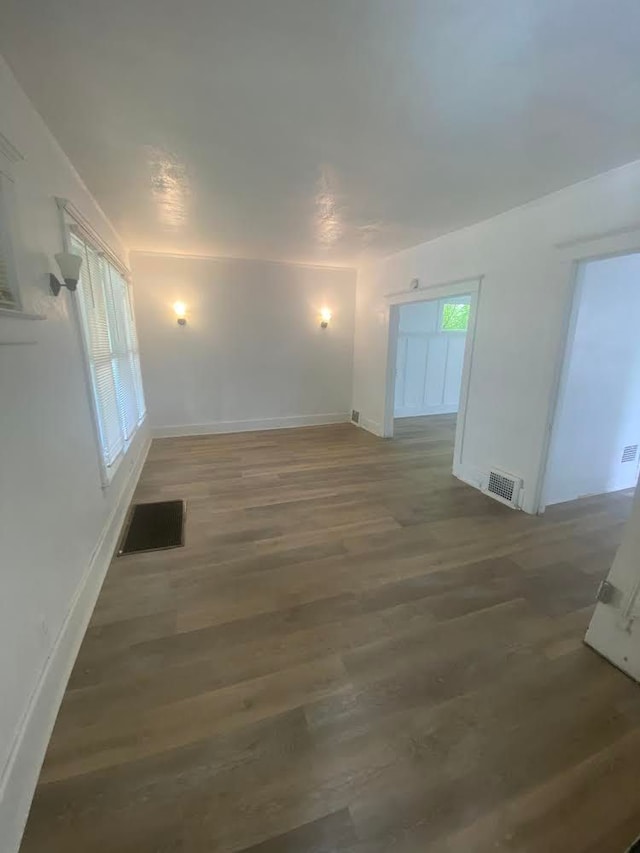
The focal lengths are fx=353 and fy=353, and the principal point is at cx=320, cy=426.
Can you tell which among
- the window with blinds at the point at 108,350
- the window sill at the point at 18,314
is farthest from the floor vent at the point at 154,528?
the window sill at the point at 18,314

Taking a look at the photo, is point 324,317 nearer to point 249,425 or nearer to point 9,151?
point 249,425

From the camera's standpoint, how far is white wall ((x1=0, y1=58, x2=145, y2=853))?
3.89ft

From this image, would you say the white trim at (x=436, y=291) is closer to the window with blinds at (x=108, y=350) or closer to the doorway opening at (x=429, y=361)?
the doorway opening at (x=429, y=361)

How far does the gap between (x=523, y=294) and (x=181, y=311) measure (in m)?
4.19

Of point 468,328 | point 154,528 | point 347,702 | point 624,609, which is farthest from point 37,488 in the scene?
point 468,328

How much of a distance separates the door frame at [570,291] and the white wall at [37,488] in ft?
10.9

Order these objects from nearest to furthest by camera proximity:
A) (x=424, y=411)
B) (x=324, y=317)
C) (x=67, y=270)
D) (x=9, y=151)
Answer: (x=9, y=151) < (x=67, y=270) < (x=324, y=317) < (x=424, y=411)

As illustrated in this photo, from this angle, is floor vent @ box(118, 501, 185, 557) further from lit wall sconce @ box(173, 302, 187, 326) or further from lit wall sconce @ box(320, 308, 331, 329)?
lit wall sconce @ box(320, 308, 331, 329)

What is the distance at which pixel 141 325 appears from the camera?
15.9 ft

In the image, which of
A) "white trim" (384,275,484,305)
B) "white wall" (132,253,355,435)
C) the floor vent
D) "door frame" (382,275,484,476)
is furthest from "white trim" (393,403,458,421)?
the floor vent

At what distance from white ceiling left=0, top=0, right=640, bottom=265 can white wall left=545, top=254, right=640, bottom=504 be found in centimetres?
99

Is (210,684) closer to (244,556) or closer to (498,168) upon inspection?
(244,556)

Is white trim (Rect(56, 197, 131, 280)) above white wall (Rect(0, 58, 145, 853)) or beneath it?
above

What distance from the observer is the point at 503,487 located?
130 inches
